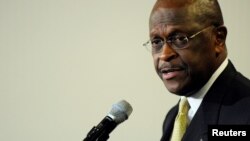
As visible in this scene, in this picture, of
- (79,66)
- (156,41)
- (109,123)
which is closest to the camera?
(109,123)

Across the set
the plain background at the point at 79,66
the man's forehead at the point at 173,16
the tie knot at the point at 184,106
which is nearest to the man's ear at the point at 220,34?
the man's forehead at the point at 173,16

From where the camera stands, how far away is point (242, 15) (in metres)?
2.14

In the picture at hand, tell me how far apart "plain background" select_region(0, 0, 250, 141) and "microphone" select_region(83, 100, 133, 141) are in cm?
104

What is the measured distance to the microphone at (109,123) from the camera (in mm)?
989

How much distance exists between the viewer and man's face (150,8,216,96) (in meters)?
1.11

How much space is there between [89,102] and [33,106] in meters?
0.36

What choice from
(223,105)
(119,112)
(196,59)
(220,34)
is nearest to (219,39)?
(220,34)

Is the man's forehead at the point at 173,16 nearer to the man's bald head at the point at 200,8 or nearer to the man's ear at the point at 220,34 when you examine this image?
the man's bald head at the point at 200,8

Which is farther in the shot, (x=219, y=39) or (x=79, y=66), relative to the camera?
(x=79, y=66)

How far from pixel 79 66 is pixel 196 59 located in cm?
120

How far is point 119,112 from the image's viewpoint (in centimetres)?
109

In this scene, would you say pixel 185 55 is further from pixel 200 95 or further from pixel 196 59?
pixel 200 95

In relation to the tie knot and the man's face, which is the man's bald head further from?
the tie knot

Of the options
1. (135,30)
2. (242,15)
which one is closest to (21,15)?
(135,30)
